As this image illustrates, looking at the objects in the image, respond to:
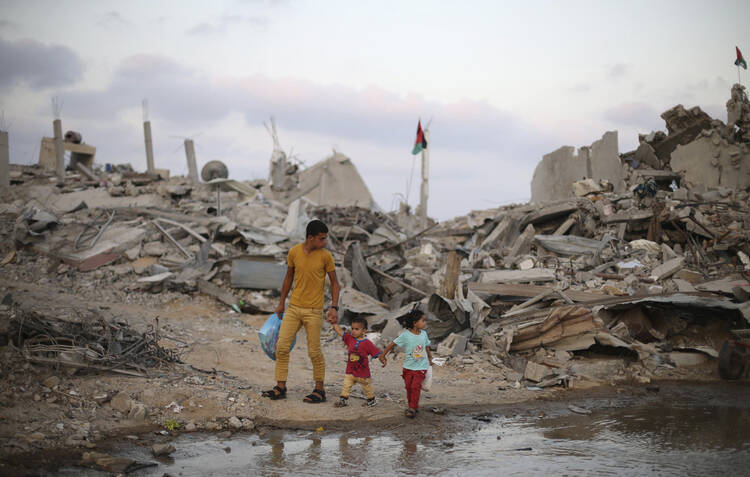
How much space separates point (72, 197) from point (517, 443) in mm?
16631

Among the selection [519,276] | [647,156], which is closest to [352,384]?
[519,276]

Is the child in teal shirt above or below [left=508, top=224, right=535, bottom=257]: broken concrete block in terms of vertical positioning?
below

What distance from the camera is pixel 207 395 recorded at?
4.86m

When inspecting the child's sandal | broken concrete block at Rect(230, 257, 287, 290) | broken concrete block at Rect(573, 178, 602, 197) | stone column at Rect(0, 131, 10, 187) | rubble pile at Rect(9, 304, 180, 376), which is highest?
stone column at Rect(0, 131, 10, 187)

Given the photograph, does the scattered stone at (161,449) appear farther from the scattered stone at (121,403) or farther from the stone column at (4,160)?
the stone column at (4,160)

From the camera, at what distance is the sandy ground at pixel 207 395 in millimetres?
3938

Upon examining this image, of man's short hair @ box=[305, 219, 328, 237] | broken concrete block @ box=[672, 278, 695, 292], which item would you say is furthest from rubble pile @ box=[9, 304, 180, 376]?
broken concrete block @ box=[672, 278, 695, 292]

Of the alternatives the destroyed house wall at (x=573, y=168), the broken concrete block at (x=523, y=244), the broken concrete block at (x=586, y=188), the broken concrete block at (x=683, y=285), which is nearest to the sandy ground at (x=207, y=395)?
the broken concrete block at (x=683, y=285)

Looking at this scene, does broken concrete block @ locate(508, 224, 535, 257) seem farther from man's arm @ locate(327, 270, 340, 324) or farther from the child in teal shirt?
man's arm @ locate(327, 270, 340, 324)

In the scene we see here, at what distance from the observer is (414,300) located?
9.43m

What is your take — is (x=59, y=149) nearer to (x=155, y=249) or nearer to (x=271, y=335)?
(x=155, y=249)

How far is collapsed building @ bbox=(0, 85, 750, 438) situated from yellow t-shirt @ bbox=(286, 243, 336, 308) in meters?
1.97

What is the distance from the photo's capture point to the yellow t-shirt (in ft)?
16.2

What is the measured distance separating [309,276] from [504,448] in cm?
219
